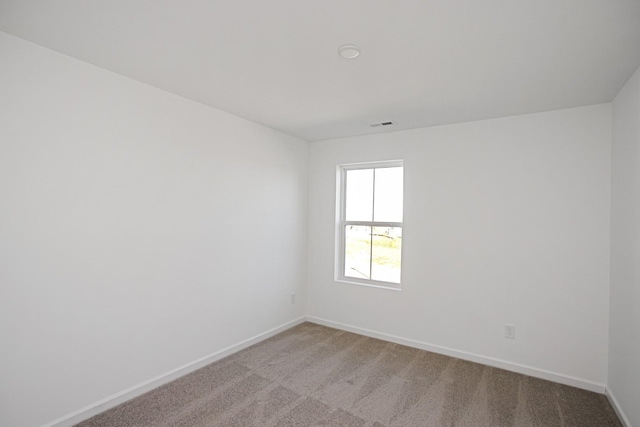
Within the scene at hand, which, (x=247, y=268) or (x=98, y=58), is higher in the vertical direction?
(x=98, y=58)

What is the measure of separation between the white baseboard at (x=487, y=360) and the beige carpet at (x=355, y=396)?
75 millimetres

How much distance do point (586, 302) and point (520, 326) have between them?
1.86 feet

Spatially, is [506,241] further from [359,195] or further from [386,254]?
[359,195]

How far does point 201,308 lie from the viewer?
2.92 meters

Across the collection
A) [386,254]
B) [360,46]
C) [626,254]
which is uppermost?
[360,46]

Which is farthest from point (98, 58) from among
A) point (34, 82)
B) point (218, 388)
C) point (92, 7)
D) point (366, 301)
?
point (366, 301)

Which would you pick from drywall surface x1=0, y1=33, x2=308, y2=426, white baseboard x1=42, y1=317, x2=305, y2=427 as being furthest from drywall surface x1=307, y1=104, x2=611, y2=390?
drywall surface x1=0, y1=33, x2=308, y2=426

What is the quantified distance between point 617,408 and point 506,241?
1435 mm

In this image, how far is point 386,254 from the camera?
3.81m

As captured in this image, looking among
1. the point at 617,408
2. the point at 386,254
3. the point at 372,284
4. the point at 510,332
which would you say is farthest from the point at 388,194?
the point at 617,408

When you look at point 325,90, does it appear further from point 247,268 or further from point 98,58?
point 247,268

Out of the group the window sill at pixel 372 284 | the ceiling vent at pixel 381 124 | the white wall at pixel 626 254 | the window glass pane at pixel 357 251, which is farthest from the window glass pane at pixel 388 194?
the white wall at pixel 626 254

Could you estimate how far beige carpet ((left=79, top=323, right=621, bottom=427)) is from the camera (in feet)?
7.14

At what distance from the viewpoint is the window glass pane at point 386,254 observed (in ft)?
12.2
